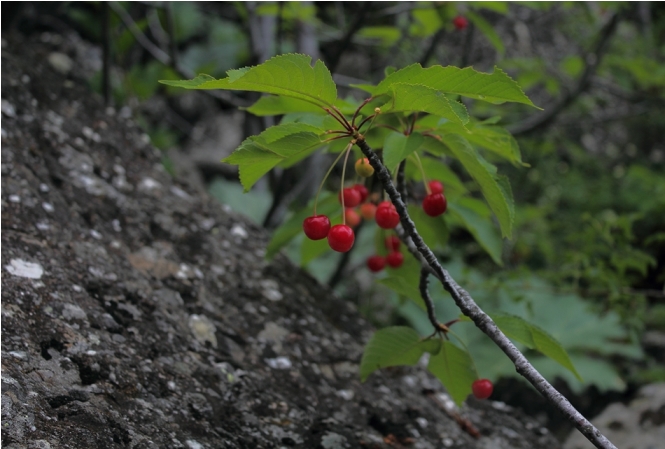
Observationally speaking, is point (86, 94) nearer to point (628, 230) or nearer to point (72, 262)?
point (72, 262)

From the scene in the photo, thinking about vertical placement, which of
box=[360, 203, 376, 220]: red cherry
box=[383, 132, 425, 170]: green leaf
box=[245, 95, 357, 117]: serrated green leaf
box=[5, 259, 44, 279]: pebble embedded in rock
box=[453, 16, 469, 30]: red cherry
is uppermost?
box=[453, 16, 469, 30]: red cherry

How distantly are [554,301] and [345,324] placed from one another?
10.4 feet

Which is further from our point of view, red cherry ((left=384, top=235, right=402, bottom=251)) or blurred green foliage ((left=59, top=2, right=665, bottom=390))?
blurred green foliage ((left=59, top=2, right=665, bottom=390))

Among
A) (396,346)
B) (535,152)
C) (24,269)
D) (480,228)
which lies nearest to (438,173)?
(480,228)

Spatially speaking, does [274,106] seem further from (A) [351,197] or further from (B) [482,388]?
(B) [482,388]

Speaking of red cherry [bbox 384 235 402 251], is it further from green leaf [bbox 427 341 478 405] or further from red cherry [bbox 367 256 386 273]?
green leaf [bbox 427 341 478 405]

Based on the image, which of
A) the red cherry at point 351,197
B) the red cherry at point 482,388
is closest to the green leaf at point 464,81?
the red cherry at point 351,197

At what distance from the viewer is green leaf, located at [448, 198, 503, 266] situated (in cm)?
176

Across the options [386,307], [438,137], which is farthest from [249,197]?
[438,137]

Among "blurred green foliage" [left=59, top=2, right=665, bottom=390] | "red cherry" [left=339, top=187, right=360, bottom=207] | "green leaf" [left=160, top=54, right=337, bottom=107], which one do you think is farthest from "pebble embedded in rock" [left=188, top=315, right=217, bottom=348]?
"green leaf" [left=160, top=54, right=337, bottom=107]

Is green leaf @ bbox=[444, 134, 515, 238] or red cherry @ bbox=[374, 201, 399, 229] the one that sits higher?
green leaf @ bbox=[444, 134, 515, 238]

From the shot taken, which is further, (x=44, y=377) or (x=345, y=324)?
(x=345, y=324)

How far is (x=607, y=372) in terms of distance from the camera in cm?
405

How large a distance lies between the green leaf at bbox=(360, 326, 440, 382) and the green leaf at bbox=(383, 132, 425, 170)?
45cm
